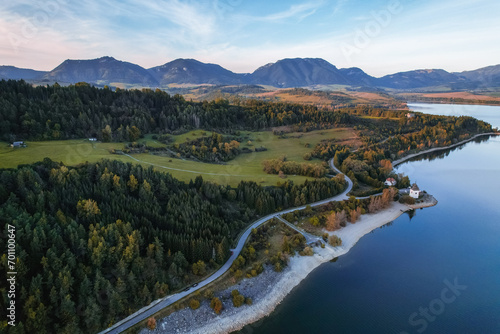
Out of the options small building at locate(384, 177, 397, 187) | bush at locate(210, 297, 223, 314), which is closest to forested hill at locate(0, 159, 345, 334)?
bush at locate(210, 297, 223, 314)

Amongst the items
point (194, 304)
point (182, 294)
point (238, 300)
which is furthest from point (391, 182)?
point (182, 294)

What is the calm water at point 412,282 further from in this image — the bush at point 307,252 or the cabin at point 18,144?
the cabin at point 18,144

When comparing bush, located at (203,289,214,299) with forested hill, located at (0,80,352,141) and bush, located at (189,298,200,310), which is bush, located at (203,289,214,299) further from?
forested hill, located at (0,80,352,141)

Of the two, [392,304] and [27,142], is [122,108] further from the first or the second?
[392,304]

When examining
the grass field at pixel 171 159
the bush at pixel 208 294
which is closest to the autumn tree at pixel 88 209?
the bush at pixel 208 294

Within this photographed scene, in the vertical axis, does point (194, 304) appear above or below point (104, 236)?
below

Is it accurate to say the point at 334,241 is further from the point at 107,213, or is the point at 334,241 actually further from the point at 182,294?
the point at 107,213
